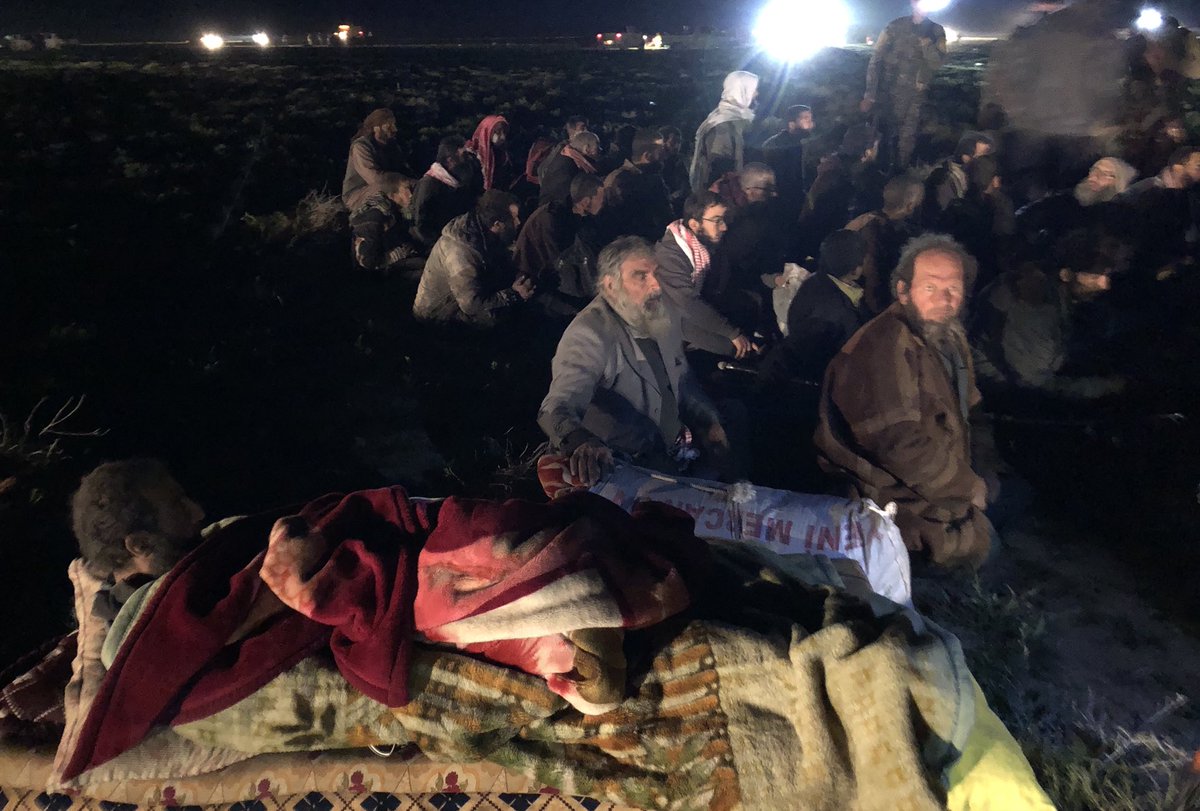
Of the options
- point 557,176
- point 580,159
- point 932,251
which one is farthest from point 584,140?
point 932,251

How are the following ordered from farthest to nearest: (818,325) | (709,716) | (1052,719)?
(818,325) → (1052,719) → (709,716)

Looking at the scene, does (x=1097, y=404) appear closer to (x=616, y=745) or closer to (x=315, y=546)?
(x=616, y=745)

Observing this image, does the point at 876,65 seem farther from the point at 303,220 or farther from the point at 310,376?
the point at 310,376

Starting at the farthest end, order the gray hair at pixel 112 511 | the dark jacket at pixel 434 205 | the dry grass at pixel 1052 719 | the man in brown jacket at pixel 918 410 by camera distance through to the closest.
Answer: the dark jacket at pixel 434 205 → the man in brown jacket at pixel 918 410 → the dry grass at pixel 1052 719 → the gray hair at pixel 112 511

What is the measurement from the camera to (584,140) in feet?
16.3

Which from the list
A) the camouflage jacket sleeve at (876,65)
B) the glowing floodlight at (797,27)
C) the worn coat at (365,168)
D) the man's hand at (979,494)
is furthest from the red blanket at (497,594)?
the camouflage jacket sleeve at (876,65)

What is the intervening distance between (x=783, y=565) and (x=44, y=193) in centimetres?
299

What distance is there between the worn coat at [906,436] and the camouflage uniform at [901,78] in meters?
3.24

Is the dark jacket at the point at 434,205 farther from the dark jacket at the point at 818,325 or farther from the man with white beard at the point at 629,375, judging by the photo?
the dark jacket at the point at 818,325

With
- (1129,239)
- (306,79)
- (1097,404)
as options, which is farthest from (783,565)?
(1129,239)

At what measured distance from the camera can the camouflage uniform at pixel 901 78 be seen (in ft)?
16.9

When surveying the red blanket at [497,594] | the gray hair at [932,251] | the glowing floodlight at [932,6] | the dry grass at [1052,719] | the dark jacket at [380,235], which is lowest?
the dry grass at [1052,719]

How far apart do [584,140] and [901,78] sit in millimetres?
2759

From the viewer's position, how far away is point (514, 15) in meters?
3.26
